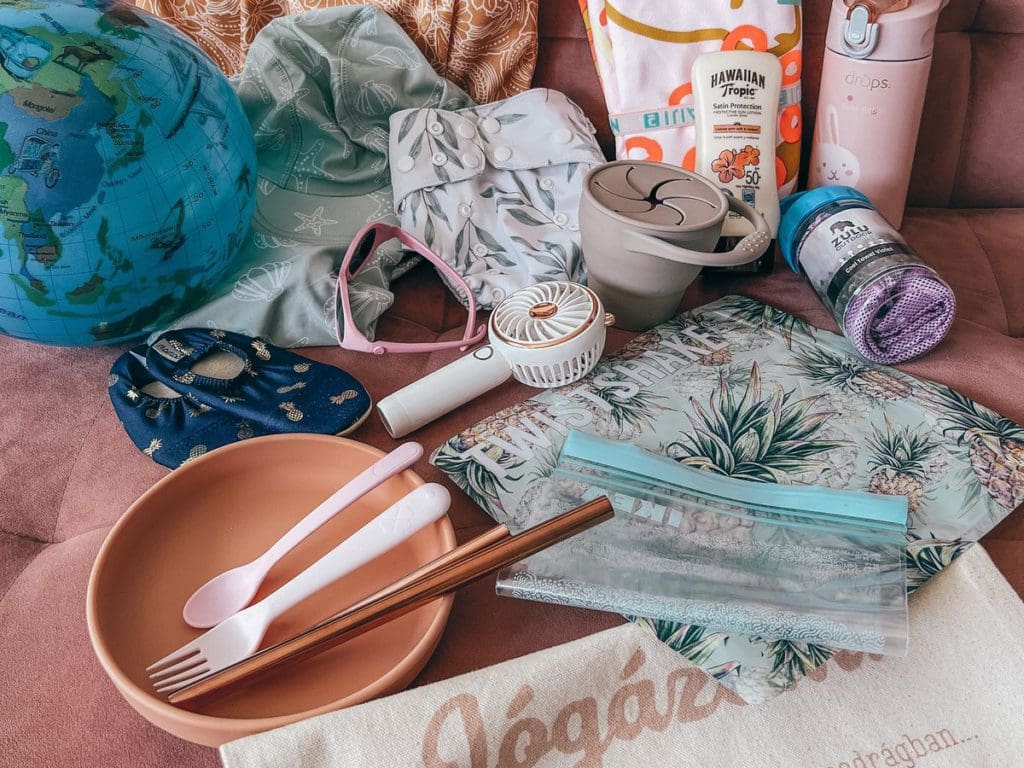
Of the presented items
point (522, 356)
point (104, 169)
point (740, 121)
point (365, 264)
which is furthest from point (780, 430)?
point (104, 169)

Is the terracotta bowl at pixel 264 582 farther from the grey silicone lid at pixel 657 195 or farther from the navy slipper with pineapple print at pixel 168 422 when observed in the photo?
the grey silicone lid at pixel 657 195

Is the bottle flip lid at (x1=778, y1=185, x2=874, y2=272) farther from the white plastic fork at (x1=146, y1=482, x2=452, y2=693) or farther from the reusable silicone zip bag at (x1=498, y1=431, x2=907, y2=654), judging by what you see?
the white plastic fork at (x1=146, y1=482, x2=452, y2=693)

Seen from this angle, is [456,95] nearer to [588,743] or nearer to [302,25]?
[302,25]

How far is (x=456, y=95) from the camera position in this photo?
3.04ft

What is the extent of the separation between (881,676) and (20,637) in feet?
1.88

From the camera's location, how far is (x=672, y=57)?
84 cm

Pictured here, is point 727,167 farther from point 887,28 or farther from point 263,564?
point 263,564

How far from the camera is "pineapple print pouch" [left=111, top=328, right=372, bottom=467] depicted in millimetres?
687

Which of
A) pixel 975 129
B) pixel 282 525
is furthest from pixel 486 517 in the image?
pixel 975 129

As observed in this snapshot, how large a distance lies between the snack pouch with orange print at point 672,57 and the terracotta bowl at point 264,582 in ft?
1.57

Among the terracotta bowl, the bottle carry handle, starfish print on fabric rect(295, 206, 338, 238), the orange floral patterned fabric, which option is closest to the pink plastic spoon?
the terracotta bowl

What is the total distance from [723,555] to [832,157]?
49 centimetres

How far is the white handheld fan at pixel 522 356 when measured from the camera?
0.69 metres

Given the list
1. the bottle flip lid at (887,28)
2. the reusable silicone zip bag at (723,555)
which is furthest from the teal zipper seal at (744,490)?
the bottle flip lid at (887,28)
